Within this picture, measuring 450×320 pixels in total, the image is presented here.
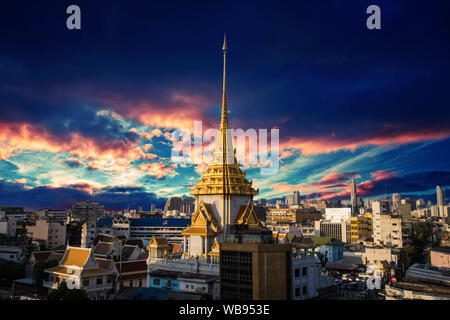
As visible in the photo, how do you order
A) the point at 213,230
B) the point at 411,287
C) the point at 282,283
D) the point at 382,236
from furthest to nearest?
the point at 382,236
the point at 213,230
the point at 411,287
the point at 282,283

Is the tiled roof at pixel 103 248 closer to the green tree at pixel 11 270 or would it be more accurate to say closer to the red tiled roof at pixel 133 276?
the green tree at pixel 11 270

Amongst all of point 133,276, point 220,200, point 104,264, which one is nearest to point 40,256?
point 104,264

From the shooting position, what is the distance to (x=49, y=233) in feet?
252

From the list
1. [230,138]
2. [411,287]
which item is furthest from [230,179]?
[411,287]

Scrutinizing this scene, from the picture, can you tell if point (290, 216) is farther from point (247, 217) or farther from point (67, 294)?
point (67, 294)

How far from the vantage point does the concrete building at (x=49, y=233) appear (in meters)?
76.5

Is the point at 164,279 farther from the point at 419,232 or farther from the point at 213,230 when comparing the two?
the point at 419,232

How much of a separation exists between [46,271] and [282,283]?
2868 centimetres

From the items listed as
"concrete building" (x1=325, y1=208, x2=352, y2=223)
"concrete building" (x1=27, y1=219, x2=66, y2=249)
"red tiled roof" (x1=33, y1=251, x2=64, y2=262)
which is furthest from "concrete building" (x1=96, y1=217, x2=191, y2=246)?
"concrete building" (x1=325, y1=208, x2=352, y2=223)

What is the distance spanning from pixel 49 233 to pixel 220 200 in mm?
44164

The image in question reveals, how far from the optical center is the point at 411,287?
125 ft

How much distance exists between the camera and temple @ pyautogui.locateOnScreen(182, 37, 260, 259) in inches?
1889

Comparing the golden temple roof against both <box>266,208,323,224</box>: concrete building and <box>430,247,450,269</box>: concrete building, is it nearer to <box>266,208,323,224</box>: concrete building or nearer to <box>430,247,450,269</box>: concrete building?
<box>430,247,450,269</box>: concrete building

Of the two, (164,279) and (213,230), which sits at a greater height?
(213,230)
